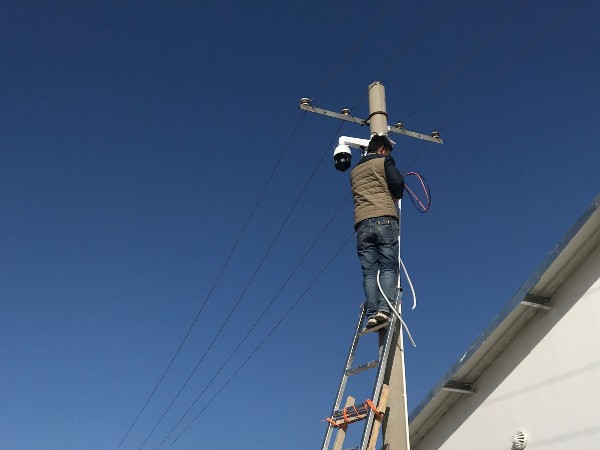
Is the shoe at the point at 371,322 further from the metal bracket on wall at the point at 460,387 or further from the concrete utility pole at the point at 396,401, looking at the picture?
the metal bracket on wall at the point at 460,387

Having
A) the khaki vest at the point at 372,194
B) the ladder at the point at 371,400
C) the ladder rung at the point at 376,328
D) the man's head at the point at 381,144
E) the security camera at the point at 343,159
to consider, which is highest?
the security camera at the point at 343,159

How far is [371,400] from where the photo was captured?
592 cm

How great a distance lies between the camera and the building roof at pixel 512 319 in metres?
7.46

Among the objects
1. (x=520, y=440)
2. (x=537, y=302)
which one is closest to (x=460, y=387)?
(x=520, y=440)

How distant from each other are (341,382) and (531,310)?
8.86ft

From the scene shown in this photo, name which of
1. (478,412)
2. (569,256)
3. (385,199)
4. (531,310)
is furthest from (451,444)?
(385,199)

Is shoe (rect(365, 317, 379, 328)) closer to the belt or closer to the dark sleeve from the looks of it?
the belt

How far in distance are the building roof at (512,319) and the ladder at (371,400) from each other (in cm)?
194

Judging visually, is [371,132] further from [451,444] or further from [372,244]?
[451,444]

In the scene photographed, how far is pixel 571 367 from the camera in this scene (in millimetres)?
7379

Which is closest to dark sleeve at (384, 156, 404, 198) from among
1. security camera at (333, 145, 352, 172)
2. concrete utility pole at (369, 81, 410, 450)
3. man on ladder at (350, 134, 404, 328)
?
man on ladder at (350, 134, 404, 328)

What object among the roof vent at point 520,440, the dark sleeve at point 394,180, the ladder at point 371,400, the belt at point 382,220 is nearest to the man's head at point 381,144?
the dark sleeve at point 394,180

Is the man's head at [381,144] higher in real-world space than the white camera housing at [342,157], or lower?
lower

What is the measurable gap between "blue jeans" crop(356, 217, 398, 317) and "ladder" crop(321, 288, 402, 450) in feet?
0.45
